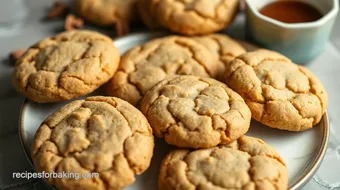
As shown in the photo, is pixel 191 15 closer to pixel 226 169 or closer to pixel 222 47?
pixel 222 47

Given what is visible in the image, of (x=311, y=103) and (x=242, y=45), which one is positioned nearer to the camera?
(x=311, y=103)

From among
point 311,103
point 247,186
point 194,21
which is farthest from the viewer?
point 194,21

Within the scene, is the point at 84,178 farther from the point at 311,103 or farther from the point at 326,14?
the point at 326,14

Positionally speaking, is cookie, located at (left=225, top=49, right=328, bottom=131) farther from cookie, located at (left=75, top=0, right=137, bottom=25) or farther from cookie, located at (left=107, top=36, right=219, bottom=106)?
cookie, located at (left=75, top=0, right=137, bottom=25)

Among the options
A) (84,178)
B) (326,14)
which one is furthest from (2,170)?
(326,14)

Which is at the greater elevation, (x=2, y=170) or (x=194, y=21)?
(x=194, y=21)

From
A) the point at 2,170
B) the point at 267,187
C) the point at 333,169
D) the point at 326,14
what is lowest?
the point at 333,169

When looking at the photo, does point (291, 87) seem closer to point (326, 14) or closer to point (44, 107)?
point (326, 14)

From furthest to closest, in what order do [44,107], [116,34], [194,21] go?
[116,34] < [194,21] < [44,107]
